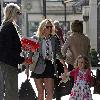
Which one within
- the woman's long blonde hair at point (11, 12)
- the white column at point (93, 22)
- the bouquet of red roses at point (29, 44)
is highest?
the woman's long blonde hair at point (11, 12)

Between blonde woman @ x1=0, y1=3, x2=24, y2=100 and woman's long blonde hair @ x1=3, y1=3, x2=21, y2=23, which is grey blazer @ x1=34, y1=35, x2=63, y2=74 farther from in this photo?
woman's long blonde hair @ x1=3, y1=3, x2=21, y2=23

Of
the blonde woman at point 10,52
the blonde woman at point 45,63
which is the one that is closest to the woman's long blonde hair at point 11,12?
the blonde woman at point 10,52

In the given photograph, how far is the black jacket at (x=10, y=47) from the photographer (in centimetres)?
821

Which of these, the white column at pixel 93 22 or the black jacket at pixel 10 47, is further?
the white column at pixel 93 22

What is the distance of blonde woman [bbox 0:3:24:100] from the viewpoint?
8219 mm

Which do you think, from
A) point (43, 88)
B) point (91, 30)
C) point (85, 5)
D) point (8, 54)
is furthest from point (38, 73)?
point (85, 5)

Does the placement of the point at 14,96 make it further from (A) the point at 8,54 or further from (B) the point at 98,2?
(B) the point at 98,2

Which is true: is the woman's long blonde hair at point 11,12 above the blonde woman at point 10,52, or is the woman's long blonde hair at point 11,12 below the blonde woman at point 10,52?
above

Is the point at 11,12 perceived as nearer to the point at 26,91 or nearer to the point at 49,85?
the point at 49,85

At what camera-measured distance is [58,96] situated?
33.7 feet

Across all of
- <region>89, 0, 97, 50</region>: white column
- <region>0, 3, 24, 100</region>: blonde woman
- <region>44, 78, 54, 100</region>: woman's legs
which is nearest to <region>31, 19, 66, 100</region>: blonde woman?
<region>44, 78, 54, 100</region>: woman's legs

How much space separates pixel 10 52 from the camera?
8.21 m

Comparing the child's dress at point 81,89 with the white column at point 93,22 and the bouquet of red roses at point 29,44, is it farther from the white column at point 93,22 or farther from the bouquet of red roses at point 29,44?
the white column at point 93,22

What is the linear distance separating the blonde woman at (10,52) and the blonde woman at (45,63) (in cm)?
78
